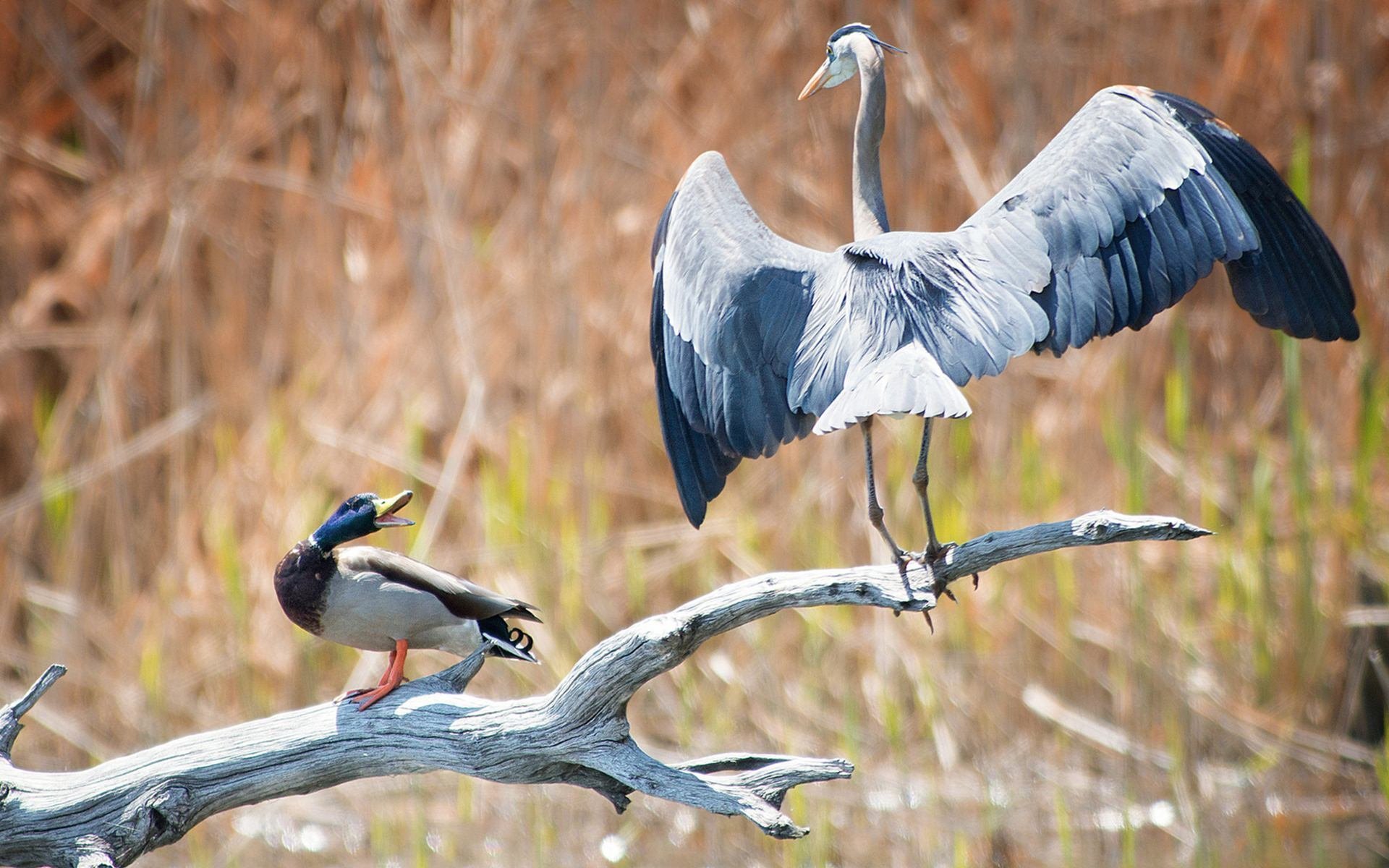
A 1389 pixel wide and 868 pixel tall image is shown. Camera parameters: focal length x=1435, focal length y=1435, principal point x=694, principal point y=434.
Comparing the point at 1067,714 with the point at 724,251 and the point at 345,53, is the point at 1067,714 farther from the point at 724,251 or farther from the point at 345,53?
Result: the point at 345,53

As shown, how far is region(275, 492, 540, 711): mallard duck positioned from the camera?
2.92m

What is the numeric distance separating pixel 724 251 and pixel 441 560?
2692 millimetres

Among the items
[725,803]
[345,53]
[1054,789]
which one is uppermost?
[345,53]

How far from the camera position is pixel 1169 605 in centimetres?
551

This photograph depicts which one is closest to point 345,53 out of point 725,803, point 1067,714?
point 1067,714

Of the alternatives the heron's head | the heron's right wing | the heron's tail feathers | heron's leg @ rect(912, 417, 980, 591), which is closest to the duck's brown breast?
the heron's right wing

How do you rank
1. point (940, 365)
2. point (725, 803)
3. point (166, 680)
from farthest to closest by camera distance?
point (166, 680) → point (940, 365) → point (725, 803)

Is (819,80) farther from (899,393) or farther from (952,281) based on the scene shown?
(899,393)

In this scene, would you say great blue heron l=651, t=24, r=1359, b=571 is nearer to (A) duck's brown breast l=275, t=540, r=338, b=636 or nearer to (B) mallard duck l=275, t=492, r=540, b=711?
(B) mallard duck l=275, t=492, r=540, b=711

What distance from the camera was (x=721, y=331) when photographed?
324 centimetres

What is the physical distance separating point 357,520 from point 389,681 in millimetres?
336

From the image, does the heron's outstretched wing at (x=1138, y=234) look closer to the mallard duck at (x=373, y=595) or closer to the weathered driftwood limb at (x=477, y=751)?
the weathered driftwood limb at (x=477, y=751)

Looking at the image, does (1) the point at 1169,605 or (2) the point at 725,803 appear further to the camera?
(1) the point at 1169,605

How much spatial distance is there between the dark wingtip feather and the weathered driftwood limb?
41.9 inches
